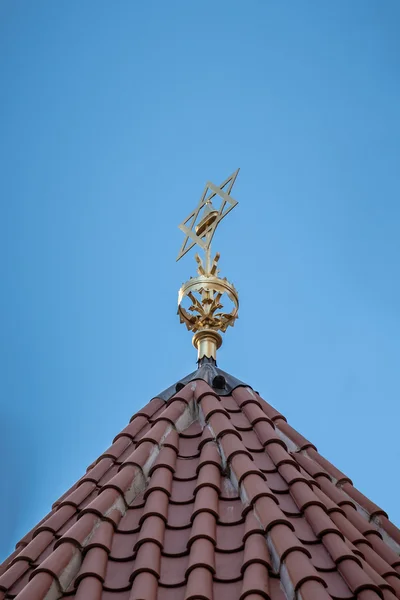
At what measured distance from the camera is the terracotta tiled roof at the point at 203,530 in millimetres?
5004

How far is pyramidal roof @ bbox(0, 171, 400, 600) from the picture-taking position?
16.5 feet

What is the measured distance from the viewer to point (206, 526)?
5551mm

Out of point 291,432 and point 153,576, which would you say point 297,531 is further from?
point 291,432

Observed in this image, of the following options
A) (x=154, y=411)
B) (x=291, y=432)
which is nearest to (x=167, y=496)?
(x=154, y=411)

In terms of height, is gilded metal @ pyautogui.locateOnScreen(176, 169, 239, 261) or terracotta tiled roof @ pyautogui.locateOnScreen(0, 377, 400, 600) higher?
gilded metal @ pyautogui.locateOnScreen(176, 169, 239, 261)

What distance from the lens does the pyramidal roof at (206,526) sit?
502 centimetres

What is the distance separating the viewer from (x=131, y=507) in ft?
20.2

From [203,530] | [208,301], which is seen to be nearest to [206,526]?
[203,530]

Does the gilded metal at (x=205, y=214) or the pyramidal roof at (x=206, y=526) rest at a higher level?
the gilded metal at (x=205, y=214)

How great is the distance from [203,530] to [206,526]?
0.06 metres

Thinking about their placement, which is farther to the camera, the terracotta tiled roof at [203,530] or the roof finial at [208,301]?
the roof finial at [208,301]

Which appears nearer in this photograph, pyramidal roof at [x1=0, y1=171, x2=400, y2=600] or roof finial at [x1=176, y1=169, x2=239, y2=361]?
pyramidal roof at [x1=0, y1=171, x2=400, y2=600]

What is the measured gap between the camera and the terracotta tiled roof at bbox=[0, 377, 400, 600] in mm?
5004

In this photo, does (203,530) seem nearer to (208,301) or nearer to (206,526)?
(206,526)
